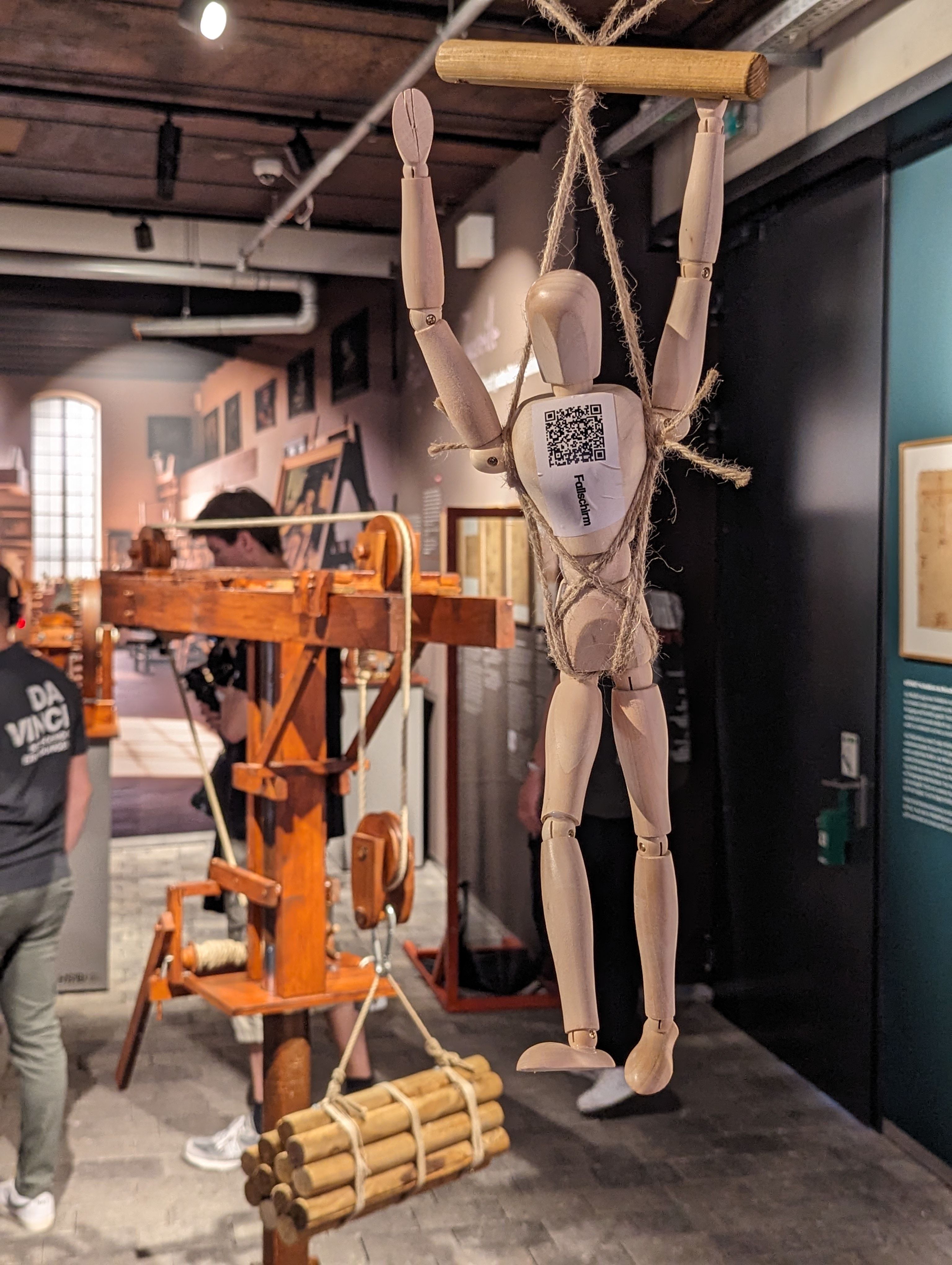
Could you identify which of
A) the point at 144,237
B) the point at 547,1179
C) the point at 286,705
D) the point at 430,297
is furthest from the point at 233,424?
the point at 430,297

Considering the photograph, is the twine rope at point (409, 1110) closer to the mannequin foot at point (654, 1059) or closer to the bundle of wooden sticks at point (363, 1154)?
the bundle of wooden sticks at point (363, 1154)

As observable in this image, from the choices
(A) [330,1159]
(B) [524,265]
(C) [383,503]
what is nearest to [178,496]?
(C) [383,503]

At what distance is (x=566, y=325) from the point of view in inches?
34.3

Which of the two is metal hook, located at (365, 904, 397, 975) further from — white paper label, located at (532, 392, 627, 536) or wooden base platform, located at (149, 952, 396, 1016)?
white paper label, located at (532, 392, 627, 536)

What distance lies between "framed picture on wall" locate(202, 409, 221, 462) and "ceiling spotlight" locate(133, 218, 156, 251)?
3.78 feet

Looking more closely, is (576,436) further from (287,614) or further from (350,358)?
(350,358)

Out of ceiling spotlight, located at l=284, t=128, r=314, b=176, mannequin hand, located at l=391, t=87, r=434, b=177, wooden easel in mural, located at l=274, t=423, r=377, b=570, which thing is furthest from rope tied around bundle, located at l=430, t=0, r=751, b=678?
wooden easel in mural, located at l=274, t=423, r=377, b=570

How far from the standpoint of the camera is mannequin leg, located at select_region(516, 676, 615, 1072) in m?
0.92

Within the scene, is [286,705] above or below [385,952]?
above

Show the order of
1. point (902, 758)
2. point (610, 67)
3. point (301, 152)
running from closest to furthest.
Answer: point (610, 67)
point (902, 758)
point (301, 152)

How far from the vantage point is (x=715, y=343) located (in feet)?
12.1

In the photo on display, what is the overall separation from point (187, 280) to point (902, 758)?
4143 mm

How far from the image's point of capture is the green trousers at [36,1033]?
275 cm

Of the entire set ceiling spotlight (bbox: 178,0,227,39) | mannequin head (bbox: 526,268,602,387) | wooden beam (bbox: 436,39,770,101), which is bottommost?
mannequin head (bbox: 526,268,602,387)
